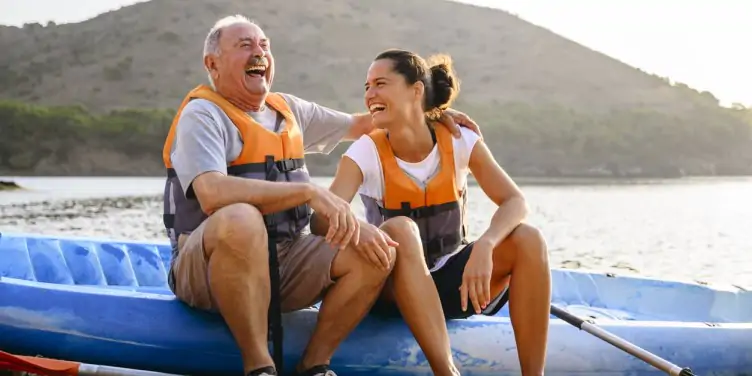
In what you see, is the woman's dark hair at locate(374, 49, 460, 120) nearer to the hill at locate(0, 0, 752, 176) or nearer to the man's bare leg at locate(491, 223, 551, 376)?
the man's bare leg at locate(491, 223, 551, 376)

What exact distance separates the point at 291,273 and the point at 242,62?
2.40 ft

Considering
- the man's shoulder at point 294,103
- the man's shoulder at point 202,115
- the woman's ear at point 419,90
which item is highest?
the woman's ear at point 419,90

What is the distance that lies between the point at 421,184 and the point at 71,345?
53.3 inches

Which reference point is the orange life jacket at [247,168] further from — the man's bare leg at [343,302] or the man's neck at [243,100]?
the man's bare leg at [343,302]

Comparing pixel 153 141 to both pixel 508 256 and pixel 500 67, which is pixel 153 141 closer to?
pixel 500 67

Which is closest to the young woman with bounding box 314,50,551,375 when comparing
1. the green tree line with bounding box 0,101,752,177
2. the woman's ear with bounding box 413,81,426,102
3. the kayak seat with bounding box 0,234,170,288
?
the woman's ear with bounding box 413,81,426,102

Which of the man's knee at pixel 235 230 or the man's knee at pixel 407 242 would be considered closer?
the man's knee at pixel 235 230

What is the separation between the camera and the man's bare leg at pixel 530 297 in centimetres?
284

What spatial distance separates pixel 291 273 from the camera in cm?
288

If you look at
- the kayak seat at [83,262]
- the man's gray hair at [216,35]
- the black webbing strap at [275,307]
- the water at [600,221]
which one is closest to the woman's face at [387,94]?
the man's gray hair at [216,35]

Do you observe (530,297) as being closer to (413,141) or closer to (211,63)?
(413,141)

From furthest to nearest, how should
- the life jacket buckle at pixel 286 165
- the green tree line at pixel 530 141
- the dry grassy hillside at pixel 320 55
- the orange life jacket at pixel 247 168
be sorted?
the dry grassy hillside at pixel 320 55
the green tree line at pixel 530 141
the life jacket buckle at pixel 286 165
the orange life jacket at pixel 247 168

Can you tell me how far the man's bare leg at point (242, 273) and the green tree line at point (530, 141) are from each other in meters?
37.3

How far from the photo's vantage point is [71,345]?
122 inches
